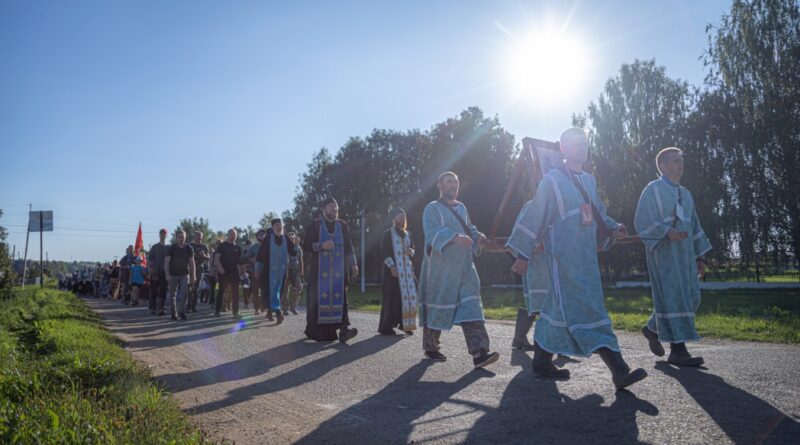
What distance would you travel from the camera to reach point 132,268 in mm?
21516

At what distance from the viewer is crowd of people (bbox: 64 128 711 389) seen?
497cm

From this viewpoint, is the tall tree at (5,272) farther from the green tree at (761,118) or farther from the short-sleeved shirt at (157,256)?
the green tree at (761,118)

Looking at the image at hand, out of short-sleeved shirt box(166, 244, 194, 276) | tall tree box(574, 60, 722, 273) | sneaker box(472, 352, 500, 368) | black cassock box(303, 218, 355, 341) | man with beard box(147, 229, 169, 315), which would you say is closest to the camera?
sneaker box(472, 352, 500, 368)

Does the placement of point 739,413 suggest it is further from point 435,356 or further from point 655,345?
point 435,356

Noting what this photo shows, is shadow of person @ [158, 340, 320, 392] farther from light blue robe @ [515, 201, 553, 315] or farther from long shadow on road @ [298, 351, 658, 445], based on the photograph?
light blue robe @ [515, 201, 553, 315]

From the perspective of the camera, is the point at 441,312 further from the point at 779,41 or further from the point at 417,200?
the point at 417,200

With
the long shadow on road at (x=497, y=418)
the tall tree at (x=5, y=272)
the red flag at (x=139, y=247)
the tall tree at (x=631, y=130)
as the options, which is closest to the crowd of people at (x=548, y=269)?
the long shadow on road at (x=497, y=418)

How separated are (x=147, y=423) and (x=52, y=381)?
1.61 metres

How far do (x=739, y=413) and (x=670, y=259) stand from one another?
8.66 feet

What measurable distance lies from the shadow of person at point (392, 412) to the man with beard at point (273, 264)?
6.72 m

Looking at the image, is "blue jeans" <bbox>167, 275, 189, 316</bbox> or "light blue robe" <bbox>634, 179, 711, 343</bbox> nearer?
"light blue robe" <bbox>634, 179, 711, 343</bbox>

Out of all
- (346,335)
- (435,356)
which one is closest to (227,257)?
(346,335)

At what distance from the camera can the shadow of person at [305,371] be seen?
473 centimetres

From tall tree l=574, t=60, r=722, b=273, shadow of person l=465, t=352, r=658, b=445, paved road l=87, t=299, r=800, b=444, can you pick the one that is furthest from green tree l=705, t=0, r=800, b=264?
shadow of person l=465, t=352, r=658, b=445
